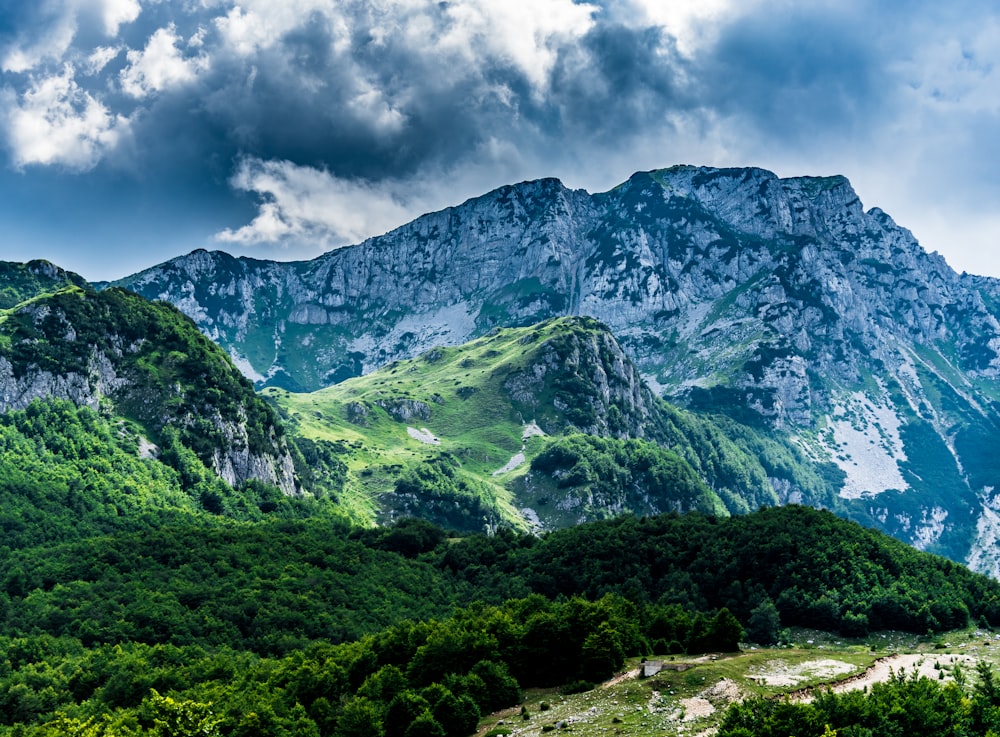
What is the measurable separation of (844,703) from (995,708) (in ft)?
33.2

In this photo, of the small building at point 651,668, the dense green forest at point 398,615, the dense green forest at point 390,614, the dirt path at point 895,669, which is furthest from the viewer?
the dense green forest at point 390,614

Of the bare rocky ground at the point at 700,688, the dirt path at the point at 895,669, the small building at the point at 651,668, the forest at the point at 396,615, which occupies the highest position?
the forest at the point at 396,615

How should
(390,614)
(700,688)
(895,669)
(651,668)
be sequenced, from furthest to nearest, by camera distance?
(390,614) < (895,669) < (651,668) < (700,688)

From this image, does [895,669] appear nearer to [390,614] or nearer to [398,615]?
[398,615]

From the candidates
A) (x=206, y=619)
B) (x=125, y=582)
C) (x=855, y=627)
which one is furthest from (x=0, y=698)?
(x=855, y=627)

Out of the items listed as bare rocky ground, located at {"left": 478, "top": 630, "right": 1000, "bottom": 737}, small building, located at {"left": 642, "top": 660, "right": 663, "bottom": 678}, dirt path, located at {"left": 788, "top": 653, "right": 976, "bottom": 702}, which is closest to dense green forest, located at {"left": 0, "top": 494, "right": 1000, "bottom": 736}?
small building, located at {"left": 642, "top": 660, "right": 663, "bottom": 678}

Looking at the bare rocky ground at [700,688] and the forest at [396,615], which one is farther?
the forest at [396,615]

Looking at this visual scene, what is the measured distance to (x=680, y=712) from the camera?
6444 cm

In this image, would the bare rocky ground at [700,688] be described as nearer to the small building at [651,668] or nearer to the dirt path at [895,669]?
the dirt path at [895,669]

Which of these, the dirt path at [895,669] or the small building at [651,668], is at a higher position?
the small building at [651,668]

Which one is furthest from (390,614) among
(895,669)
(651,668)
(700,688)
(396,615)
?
(895,669)

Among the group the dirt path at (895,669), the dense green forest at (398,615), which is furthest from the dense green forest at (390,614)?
the dirt path at (895,669)

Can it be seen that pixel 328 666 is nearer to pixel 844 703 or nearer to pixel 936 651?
pixel 844 703

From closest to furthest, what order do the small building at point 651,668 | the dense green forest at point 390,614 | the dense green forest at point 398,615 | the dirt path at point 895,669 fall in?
the dirt path at point 895,669 → the small building at point 651,668 → the dense green forest at point 398,615 → the dense green forest at point 390,614
